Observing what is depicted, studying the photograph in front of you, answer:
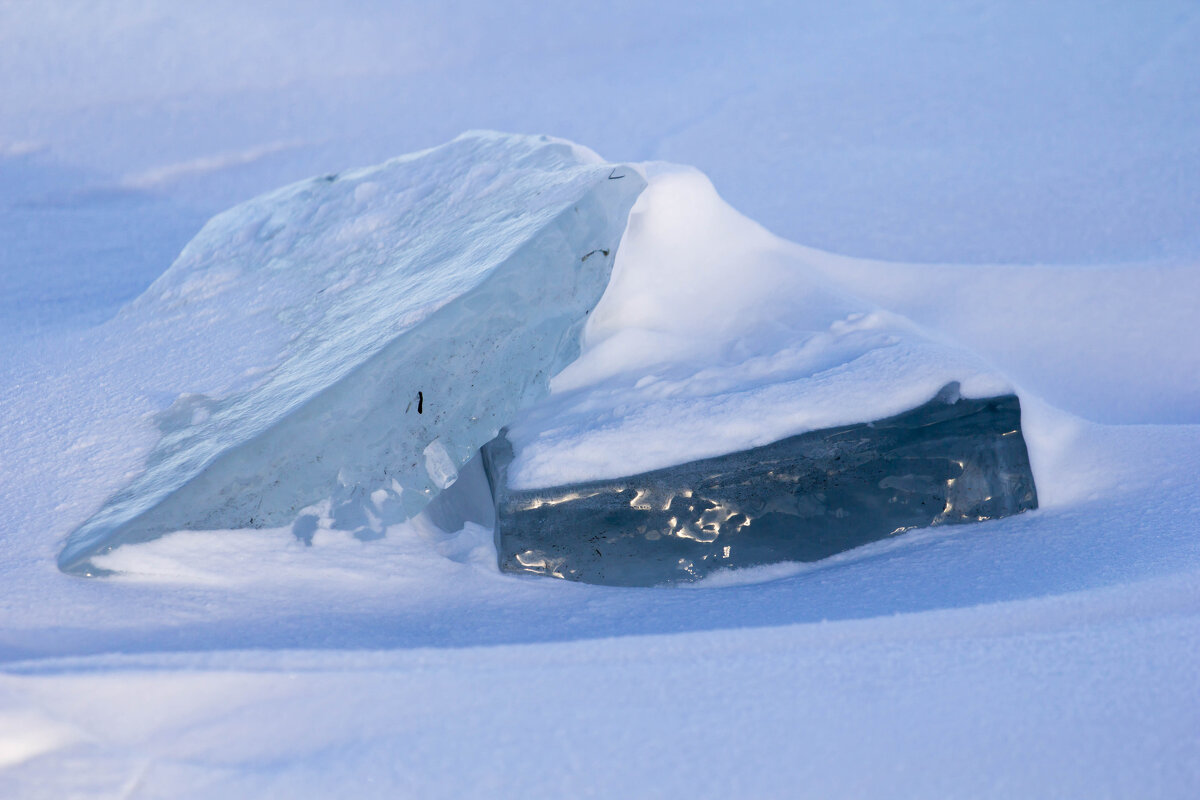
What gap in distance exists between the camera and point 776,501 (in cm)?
124

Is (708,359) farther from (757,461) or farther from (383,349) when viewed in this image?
(383,349)

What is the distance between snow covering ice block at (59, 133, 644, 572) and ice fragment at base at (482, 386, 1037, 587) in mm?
130

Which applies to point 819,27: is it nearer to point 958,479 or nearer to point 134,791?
point 958,479

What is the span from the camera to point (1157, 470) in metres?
1.33

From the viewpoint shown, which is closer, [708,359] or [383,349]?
[383,349]

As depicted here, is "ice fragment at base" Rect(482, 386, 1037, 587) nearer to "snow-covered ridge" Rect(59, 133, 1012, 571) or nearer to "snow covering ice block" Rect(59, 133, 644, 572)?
"snow-covered ridge" Rect(59, 133, 1012, 571)

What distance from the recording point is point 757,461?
123 cm

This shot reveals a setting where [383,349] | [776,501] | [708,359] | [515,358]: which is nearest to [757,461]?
[776,501]

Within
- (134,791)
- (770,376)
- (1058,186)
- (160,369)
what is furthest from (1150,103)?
(134,791)

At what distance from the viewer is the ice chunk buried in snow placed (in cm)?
122

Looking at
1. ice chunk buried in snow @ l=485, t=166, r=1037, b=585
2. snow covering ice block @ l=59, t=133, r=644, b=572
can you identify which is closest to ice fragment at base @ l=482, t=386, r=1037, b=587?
ice chunk buried in snow @ l=485, t=166, r=1037, b=585

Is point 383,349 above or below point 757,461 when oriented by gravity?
above

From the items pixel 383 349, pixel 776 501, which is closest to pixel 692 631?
pixel 776 501

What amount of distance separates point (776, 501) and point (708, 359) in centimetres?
26
